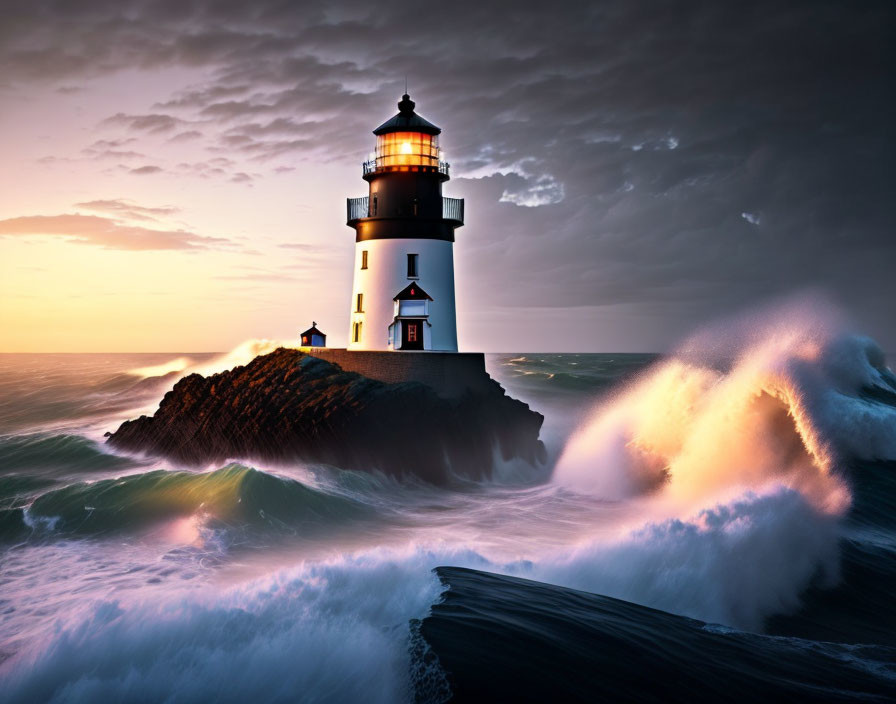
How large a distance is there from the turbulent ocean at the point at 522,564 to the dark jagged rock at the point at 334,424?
0.59 m

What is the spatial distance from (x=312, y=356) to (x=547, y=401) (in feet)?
69.4

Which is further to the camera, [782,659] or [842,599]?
[842,599]

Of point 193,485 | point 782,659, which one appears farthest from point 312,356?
point 782,659

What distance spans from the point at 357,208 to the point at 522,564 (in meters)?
15.0

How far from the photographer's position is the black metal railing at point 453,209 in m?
21.0

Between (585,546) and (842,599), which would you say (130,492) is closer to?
(585,546)

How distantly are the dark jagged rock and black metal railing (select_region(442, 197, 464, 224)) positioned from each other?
17.4ft

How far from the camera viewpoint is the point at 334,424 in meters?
16.8

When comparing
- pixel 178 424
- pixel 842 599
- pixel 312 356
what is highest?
pixel 312 356

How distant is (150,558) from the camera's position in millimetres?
10531

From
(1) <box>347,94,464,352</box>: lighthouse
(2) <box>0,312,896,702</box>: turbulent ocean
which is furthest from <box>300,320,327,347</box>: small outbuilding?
(2) <box>0,312,896,702</box>: turbulent ocean

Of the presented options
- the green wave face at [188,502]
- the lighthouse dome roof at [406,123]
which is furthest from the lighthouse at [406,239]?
the green wave face at [188,502]

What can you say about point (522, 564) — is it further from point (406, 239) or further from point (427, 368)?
point (406, 239)

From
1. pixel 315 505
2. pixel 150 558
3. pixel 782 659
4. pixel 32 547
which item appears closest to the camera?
pixel 782 659
